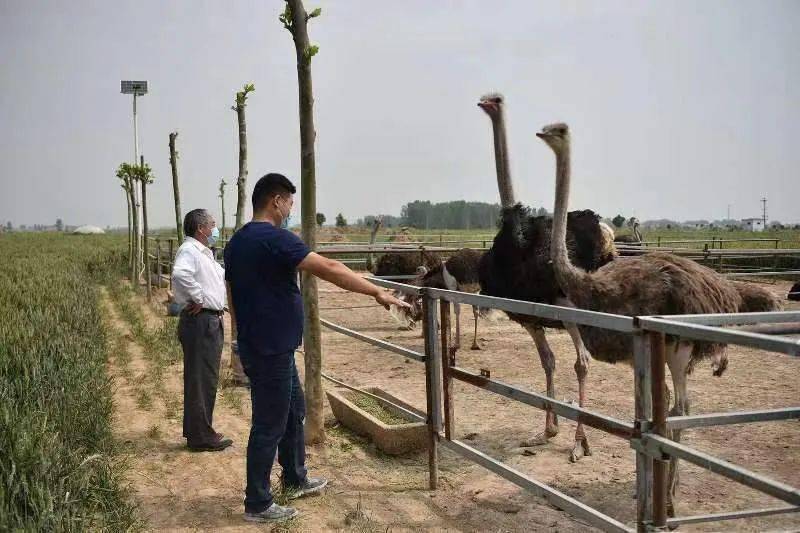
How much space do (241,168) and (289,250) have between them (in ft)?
15.3

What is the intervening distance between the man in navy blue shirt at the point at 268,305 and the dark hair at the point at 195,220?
1254mm

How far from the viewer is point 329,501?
3584mm

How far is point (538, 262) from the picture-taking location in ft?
15.2

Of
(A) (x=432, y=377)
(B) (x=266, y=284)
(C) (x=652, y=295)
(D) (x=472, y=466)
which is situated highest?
(B) (x=266, y=284)

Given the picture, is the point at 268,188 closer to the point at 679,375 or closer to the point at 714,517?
the point at 679,375

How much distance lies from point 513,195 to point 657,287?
2.00 m

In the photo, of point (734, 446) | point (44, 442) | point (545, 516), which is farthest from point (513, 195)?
point (44, 442)

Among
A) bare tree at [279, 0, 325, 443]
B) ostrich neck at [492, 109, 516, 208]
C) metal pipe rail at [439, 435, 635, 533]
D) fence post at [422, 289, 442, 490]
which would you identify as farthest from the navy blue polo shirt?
ostrich neck at [492, 109, 516, 208]

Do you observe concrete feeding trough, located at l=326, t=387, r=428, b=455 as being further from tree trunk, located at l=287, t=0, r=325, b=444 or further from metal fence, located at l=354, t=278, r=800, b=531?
metal fence, located at l=354, t=278, r=800, b=531

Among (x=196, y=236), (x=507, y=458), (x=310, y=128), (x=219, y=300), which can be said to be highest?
(x=310, y=128)

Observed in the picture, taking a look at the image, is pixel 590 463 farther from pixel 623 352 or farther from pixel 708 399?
A: pixel 708 399

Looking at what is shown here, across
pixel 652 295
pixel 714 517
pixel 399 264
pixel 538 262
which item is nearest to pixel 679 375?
pixel 652 295

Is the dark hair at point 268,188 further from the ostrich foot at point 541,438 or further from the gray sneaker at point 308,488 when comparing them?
the ostrich foot at point 541,438

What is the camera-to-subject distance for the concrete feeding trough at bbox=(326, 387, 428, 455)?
4.29 meters
